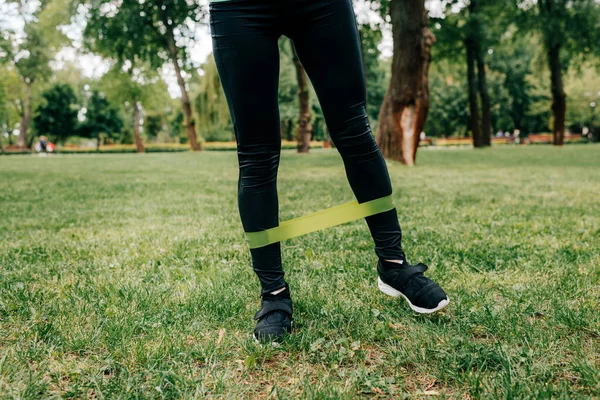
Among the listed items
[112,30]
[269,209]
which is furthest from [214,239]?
[112,30]

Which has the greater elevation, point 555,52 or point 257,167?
point 555,52

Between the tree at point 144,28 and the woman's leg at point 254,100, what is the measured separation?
1115 inches

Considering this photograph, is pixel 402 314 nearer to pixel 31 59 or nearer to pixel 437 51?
pixel 437 51

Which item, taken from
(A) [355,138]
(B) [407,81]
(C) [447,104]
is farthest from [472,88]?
(C) [447,104]

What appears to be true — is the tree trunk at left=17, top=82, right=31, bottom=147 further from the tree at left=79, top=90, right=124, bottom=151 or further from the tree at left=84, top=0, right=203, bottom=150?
the tree at left=84, top=0, right=203, bottom=150

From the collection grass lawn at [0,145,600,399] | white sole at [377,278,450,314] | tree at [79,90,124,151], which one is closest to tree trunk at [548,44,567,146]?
grass lawn at [0,145,600,399]

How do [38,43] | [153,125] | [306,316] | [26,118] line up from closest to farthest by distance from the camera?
1. [306,316]
2. [38,43]
3. [26,118]
4. [153,125]

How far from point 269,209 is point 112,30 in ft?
101

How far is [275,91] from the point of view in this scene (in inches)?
81.0

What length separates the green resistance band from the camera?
6.72ft

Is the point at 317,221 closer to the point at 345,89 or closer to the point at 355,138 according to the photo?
the point at 355,138

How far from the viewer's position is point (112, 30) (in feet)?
94.4

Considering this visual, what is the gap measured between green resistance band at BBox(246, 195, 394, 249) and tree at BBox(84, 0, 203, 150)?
93.7 feet

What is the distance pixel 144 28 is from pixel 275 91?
2980cm
